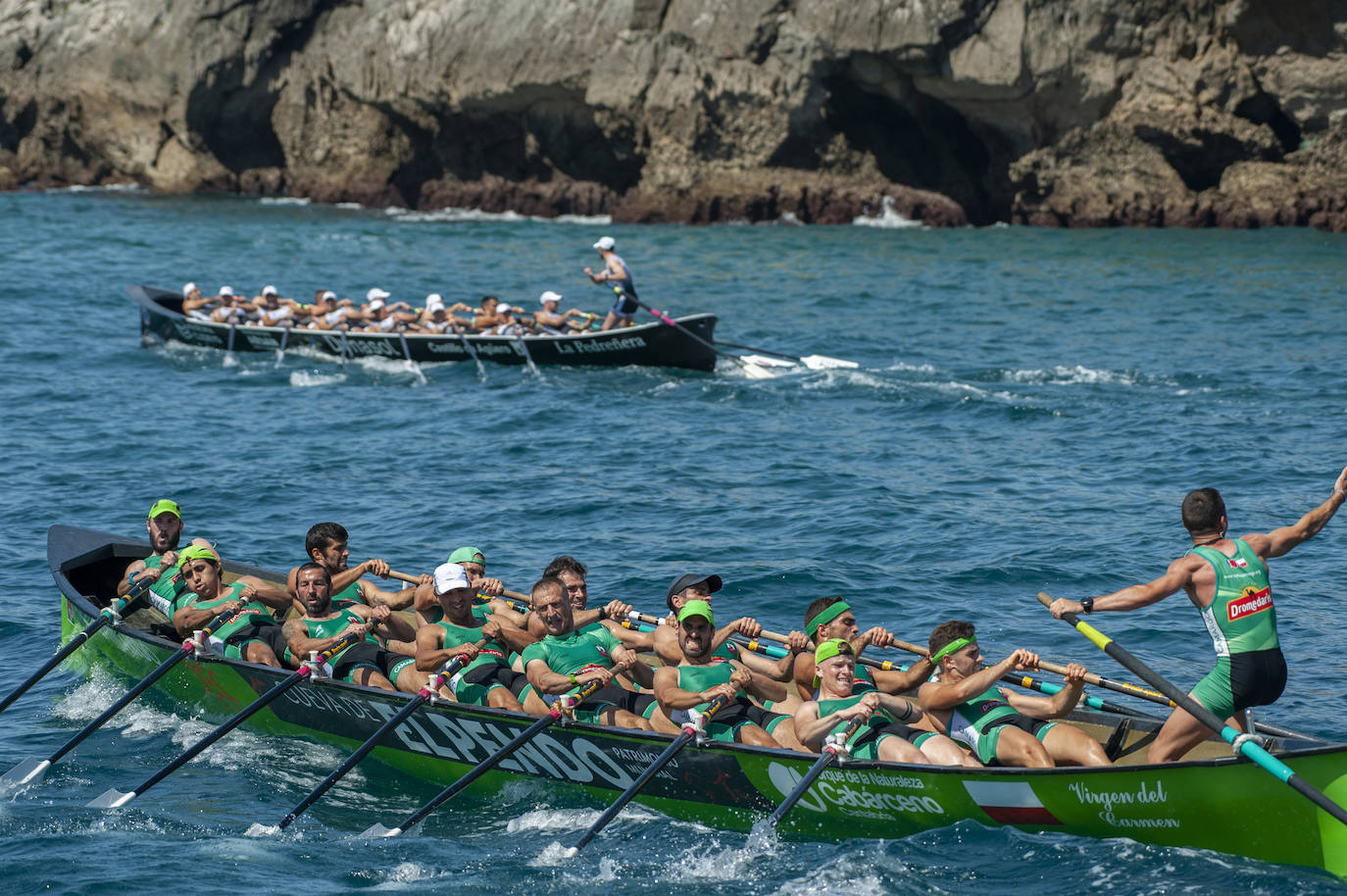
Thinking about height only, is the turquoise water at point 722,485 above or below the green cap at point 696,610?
below

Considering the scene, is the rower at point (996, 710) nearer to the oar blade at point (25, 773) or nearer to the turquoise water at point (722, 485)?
the turquoise water at point (722, 485)

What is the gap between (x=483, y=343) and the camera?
95.3 feet

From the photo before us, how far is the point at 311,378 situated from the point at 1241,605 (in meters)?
22.3

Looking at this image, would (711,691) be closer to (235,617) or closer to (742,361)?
(235,617)

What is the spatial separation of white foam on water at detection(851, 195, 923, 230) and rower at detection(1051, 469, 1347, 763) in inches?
1668

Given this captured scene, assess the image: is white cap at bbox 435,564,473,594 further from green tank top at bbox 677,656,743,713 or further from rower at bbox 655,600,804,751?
green tank top at bbox 677,656,743,713

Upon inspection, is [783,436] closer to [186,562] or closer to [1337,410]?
[1337,410]

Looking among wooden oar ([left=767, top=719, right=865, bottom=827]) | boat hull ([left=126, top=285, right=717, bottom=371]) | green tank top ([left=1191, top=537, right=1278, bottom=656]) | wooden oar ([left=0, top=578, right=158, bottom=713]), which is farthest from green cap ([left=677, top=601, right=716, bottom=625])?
boat hull ([left=126, top=285, right=717, bottom=371])

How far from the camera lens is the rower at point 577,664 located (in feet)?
39.6

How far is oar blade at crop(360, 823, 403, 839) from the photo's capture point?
11469mm

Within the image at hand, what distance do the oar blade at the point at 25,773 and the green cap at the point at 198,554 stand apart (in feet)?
8.37

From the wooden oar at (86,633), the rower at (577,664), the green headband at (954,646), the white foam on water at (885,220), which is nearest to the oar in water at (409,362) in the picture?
the wooden oar at (86,633)

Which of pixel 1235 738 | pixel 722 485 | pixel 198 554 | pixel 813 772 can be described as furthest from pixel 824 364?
pixel 1235 738

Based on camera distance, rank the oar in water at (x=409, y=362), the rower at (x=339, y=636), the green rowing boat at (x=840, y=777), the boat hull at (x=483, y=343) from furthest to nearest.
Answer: the oar in water at (x=409, y=362)
the boat hull at (x=483, y=343)
the rower at (x=339, y=636)
the green rowing boat at (x=840, y=777)
